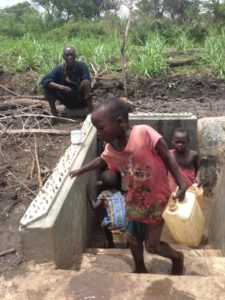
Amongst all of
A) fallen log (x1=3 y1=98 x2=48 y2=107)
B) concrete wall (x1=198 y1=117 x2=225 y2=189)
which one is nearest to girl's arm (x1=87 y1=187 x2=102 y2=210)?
concrete wall (x1=198 y1=117 x2=225 y2=189)

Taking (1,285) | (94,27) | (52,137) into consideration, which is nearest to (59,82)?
(52,137)

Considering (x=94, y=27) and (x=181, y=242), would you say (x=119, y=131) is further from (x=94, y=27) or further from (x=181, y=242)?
(x=94, y=27)

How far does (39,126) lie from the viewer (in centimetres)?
593

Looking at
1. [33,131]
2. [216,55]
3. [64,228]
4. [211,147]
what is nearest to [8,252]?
[64,228]

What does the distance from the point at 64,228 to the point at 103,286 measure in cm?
67

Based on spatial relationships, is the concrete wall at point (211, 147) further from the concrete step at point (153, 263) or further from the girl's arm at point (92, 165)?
the girl's arm at point (92, 165)

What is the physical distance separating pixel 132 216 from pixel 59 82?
3855mm

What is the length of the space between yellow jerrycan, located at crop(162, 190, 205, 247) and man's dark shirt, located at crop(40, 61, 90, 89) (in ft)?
11.0

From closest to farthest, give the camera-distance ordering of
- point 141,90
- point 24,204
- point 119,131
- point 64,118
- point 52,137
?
point 119,131, point 24,204, point 52,137, point 64,118, point 141,90

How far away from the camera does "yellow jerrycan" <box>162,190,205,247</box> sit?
9.80ft

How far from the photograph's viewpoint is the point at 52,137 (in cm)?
551

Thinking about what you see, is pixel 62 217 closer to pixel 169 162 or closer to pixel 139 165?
pixel 139 165

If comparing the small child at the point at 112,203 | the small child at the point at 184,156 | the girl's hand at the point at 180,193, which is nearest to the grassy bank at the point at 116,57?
the small child at the point at 184,156

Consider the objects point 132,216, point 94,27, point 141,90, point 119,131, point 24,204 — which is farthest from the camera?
point 94,27
